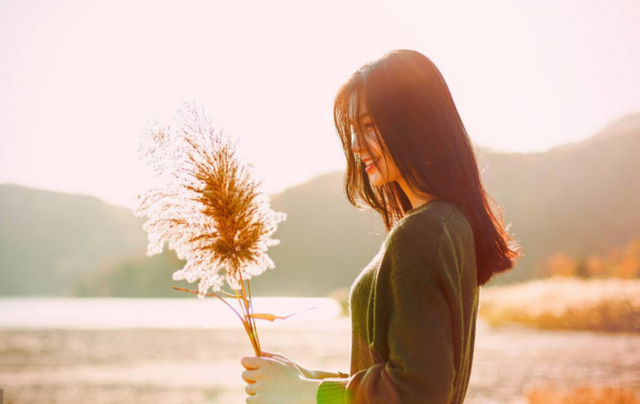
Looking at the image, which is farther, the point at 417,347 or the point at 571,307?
the point at 571,307

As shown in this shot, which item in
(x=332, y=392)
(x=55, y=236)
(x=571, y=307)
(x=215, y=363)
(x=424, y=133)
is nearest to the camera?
(x=332, y=392)

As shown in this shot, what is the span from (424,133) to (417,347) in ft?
1.93

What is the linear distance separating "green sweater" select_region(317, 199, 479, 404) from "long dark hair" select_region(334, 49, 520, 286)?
81 mm

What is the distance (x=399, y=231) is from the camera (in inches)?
56.6

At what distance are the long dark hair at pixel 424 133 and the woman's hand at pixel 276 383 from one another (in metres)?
0.61

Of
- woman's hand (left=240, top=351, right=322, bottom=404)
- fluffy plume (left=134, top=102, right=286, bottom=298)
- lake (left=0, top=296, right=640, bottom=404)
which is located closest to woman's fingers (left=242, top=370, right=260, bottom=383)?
woman's hand (left=240, top=351, right=322, bottom=404)

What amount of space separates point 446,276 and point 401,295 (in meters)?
0.12

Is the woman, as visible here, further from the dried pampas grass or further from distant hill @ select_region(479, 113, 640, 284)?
distant hill @ select_region(479, 113, 640, 284)

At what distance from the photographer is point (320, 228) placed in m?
87.3

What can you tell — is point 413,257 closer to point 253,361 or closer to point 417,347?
point 417,347

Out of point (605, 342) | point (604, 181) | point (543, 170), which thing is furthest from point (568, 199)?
point (605, 342)

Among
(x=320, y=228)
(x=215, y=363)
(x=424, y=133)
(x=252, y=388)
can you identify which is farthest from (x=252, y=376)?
(x=320, y=228)

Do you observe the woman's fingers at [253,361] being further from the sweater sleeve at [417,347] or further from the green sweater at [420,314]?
the sweater sleeve at [417,347]

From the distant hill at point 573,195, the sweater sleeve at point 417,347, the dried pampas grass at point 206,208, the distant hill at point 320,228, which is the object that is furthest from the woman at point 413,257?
the distant hill at point 573,195
